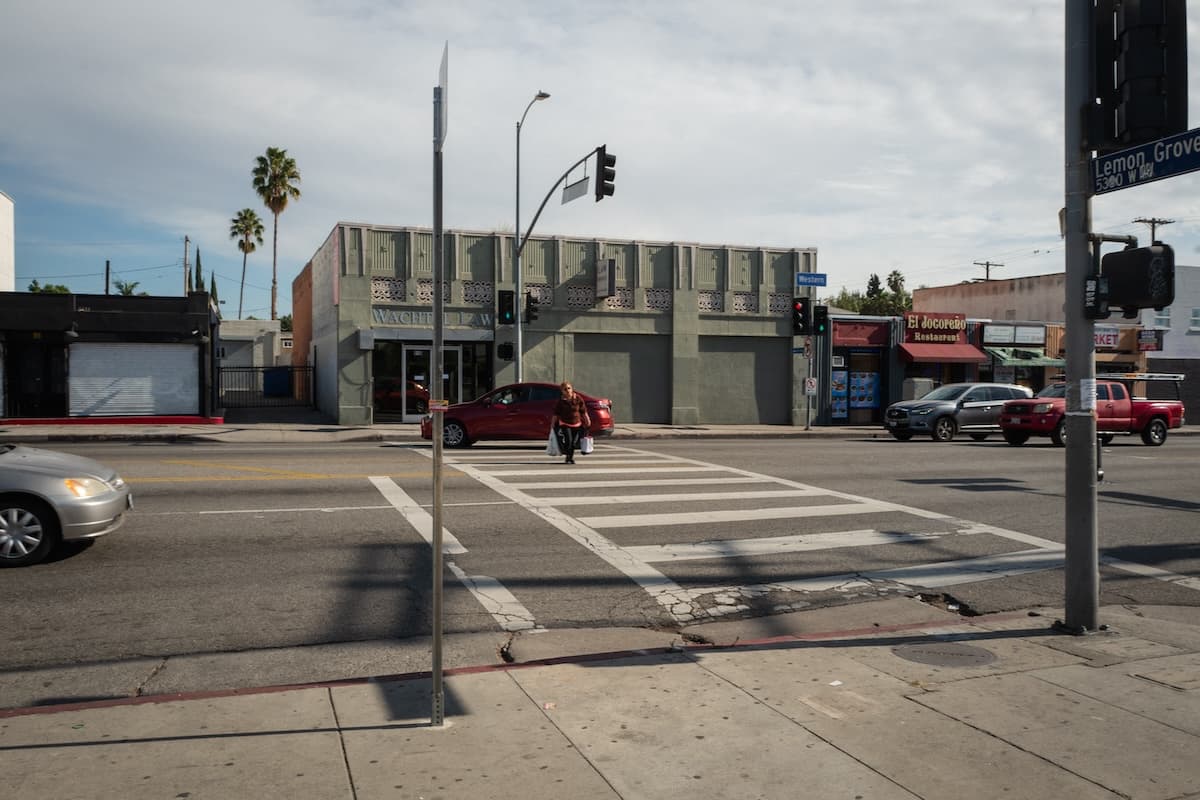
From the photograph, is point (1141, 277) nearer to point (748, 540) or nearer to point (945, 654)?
point (945, 654)

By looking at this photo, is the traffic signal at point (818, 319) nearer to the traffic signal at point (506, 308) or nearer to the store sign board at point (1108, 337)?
the traffic signal at point (506, 308)

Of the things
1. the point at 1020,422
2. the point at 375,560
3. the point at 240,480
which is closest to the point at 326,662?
the point at 375,560

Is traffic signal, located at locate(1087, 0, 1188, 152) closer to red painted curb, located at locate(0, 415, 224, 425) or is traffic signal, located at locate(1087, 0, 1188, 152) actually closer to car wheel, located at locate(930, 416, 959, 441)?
car wheel, located at locate(930, 416, 959, 441)

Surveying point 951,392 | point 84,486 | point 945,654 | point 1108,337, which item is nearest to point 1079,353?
point 945,654

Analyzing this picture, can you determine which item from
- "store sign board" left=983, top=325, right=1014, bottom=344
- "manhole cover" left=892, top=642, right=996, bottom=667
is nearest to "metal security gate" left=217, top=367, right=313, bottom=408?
"store sign board" left=983, top=325, right=1014, bottom=344

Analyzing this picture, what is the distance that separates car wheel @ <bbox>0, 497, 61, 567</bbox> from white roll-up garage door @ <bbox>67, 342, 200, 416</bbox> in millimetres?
21643

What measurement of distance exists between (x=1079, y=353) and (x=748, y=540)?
4.49 metres

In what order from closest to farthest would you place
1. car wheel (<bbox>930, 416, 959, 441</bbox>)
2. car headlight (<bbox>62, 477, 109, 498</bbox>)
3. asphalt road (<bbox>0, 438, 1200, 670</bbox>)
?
asphalt road (<bbox>0, 438, 1200, 670</bbox>)
car headlight (<bbox>62, 477, 109, 498</bbox>)
car wheel (<bbox>930, 416, 959, 441</bbox>)

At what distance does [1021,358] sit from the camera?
38.5 m

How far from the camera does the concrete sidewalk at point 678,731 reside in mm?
4219

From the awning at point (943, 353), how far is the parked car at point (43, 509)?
31641 mm

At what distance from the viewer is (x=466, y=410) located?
21.4 m

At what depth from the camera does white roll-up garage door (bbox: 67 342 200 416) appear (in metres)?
28.0

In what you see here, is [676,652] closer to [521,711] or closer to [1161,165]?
[521,711]
